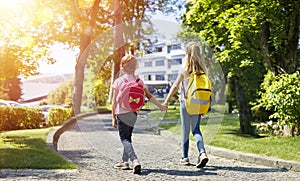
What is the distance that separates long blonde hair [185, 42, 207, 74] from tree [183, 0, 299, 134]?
466cm

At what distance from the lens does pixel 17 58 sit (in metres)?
9.15

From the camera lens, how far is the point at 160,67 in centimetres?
408

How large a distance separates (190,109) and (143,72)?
1.08 m

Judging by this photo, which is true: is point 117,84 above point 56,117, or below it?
above

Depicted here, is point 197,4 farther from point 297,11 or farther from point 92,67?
point 92,67

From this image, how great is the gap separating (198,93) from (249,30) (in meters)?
5.47

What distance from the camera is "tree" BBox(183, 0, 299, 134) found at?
30.2 feet

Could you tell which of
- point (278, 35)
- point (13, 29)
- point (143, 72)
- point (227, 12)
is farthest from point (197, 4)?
point (143, 72)

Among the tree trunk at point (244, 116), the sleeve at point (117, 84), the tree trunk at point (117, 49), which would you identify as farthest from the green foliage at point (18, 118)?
the sleeve at point (117, 84)

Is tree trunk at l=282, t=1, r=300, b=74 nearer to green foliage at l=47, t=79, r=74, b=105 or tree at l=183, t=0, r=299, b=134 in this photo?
tree at l=183, t=0, r=299, b=134

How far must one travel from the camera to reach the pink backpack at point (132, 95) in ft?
13.1

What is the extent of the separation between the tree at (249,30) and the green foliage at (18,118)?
7.83 meters

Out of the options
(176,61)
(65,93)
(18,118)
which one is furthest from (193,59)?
(65,93)

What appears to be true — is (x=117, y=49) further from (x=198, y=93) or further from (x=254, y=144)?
(x=254, y=144)
